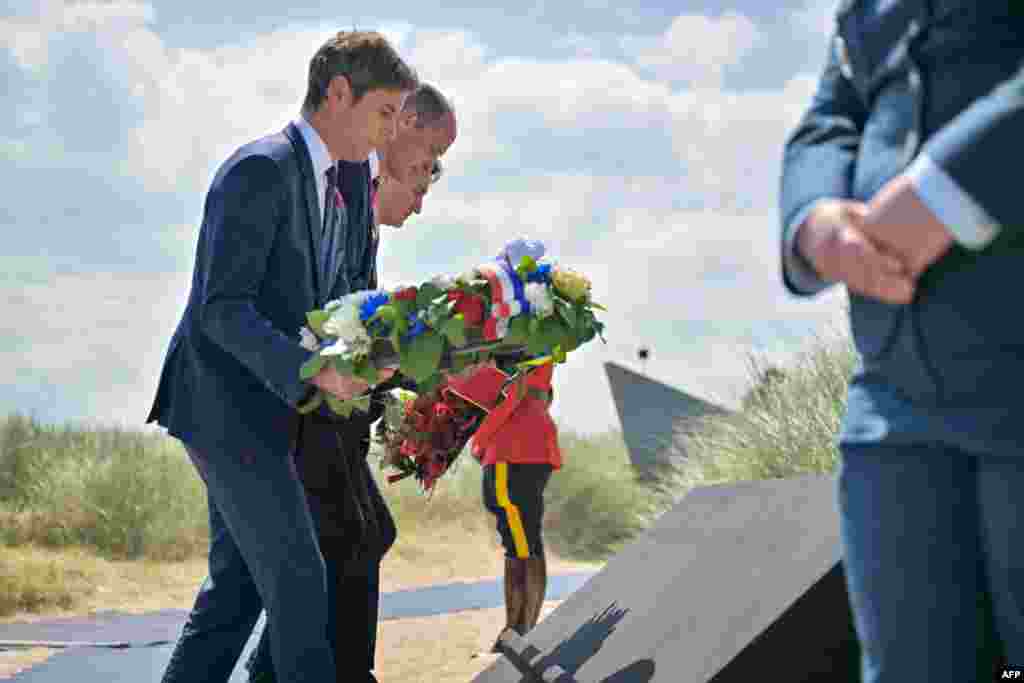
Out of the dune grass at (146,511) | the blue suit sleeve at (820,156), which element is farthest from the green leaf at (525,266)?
the dune grass at (146,511)

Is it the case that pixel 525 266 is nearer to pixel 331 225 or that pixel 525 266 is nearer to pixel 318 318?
pixel 331 225

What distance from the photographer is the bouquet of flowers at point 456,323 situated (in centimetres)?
374

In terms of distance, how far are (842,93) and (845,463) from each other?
61 centimetres

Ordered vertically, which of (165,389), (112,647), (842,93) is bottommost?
(112,647)

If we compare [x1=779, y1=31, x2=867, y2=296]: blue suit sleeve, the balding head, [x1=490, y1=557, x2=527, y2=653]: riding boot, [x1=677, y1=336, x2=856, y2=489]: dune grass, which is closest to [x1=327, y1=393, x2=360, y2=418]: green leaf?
the balding head

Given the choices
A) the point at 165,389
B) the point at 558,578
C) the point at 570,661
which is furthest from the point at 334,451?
the point at 558,578

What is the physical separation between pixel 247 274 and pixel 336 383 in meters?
0.38

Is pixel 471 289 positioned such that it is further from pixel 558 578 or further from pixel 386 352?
pixel 558 578

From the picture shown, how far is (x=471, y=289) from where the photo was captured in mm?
4113

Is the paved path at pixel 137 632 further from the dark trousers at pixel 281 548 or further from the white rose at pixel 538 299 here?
the white rose at pixel 538 299

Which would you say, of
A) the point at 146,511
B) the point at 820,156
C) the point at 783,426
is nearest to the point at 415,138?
the point at 820,156

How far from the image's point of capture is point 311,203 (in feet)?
13.0

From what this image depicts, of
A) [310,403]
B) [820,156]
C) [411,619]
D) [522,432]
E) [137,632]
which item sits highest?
[820,156]

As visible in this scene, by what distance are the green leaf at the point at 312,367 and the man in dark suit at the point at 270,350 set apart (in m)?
0.02
